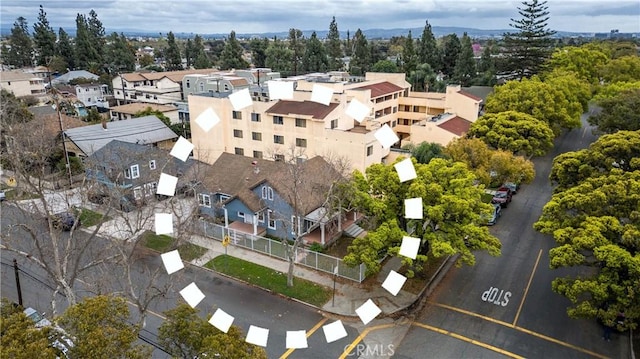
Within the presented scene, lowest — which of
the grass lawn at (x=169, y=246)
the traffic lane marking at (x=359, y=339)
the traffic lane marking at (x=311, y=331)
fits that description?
the traffic lane marking at (x=359, y=339)

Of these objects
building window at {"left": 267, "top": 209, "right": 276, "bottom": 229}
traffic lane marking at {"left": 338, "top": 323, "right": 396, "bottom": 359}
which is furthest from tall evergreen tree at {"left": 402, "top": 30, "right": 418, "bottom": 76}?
traffic lane marking at {"left": 338, "top": 323, "right": 396, "bottom": 359}

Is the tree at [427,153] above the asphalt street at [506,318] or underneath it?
above

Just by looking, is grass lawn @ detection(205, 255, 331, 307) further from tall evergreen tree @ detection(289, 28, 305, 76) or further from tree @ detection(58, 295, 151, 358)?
tall evergreen tree @ detection(289, 28, 305, 76)

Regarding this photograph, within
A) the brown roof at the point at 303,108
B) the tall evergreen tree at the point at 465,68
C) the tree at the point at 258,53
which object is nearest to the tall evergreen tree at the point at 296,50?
the tree at the point at 258,53

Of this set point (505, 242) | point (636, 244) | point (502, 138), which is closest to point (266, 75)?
point (502, 138)

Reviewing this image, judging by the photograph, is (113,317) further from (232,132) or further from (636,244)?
(232,132)

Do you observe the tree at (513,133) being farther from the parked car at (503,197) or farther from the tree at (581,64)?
the tree at (581,64)
